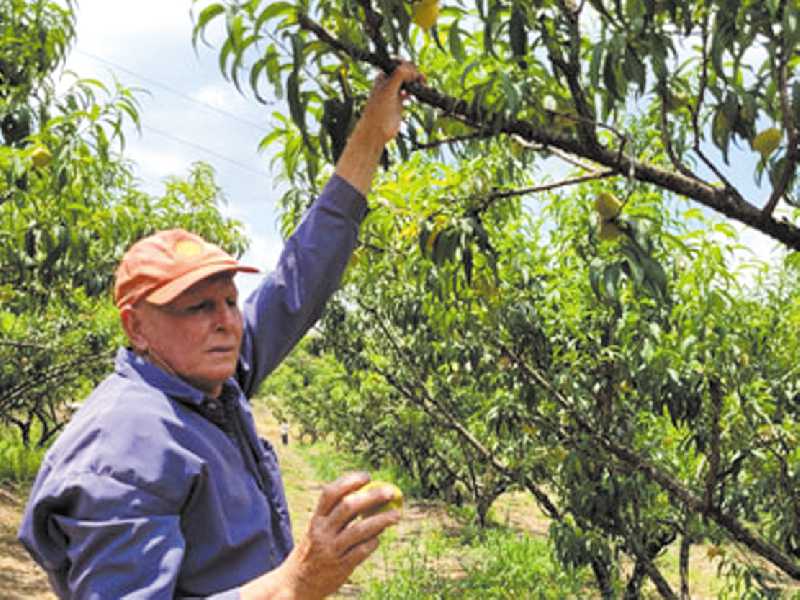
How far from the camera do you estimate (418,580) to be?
7160mm

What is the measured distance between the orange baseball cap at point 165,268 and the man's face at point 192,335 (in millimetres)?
27

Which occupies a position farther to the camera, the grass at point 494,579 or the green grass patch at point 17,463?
the green grass patch at point 17,463

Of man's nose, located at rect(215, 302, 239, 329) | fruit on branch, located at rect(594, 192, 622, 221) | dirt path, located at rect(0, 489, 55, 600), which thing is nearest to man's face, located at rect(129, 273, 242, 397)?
man's nose, located at rect(215, 302, 239, 329)

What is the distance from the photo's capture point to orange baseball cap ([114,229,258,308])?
47.1 inches

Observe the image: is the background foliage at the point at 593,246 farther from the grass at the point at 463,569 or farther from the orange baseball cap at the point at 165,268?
the grass at the point at 463,569

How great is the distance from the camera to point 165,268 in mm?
1213

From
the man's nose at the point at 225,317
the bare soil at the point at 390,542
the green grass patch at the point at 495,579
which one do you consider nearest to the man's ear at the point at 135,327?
the man's nose at the point at 225,317

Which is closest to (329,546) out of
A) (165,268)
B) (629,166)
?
(165,268)

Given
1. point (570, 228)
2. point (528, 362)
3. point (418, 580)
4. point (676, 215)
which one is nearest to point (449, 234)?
point (676, 215)

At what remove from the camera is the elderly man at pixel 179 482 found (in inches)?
37.6

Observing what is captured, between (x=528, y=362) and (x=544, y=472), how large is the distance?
136 centimetres

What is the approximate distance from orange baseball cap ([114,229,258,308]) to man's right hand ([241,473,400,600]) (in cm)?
42

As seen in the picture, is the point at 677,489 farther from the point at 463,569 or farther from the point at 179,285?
the point at 463,569

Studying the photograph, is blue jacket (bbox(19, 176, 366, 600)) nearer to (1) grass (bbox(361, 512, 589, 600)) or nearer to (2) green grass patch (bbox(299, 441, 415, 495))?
(1) grass (bbox(361, 512, 589, 600))
